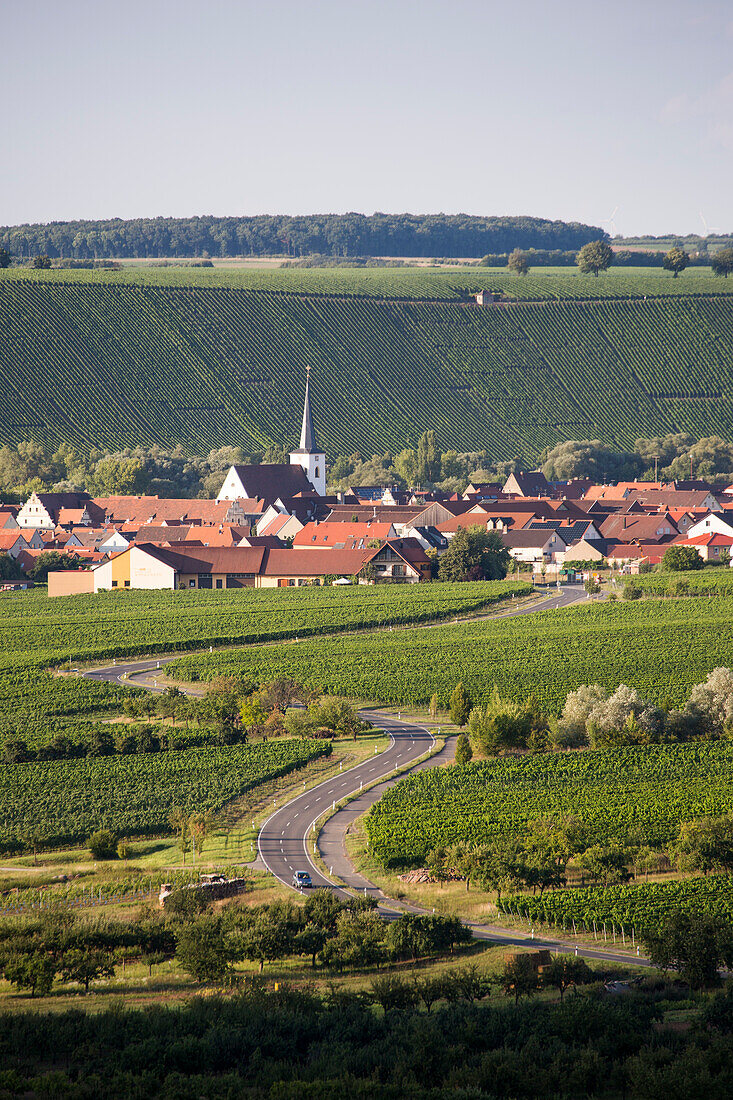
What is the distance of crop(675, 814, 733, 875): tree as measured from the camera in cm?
3300

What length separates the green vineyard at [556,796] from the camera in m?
35.7

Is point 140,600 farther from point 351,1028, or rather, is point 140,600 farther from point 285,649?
point 351,1028

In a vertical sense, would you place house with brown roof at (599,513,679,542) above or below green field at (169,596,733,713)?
above

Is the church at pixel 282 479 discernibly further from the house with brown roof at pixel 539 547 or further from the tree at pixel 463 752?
the tree at pixel 463 752

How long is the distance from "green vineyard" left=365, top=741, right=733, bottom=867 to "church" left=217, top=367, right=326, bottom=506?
A: 81054 mm

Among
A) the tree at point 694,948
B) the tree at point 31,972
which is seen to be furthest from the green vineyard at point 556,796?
the tree at point 31,972

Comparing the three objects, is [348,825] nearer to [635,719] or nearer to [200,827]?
[200,827]

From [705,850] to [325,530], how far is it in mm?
72176

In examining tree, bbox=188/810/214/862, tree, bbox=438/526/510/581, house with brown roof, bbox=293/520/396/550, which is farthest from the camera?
house with brown roof, bbox=293/520/396/550

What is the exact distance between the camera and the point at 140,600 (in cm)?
8394

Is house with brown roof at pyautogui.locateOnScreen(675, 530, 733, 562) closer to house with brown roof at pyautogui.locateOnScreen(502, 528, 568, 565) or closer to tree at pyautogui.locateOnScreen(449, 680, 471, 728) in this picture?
house with brown roof at pyautogui.locateOnScreen(502, 528, 568, 565)

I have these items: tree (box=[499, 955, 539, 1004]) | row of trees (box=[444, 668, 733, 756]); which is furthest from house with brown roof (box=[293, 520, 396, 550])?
tree (box=[499, 955, 539, 1004])

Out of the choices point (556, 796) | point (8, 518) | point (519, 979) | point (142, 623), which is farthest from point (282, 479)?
point (519, 979)

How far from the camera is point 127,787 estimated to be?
137 ft
